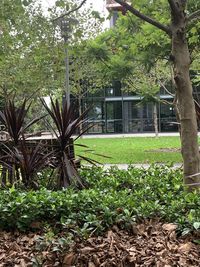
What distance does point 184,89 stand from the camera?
15.1 feet

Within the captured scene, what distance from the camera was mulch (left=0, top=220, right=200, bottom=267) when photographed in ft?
9.78

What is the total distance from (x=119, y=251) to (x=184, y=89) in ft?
7.01

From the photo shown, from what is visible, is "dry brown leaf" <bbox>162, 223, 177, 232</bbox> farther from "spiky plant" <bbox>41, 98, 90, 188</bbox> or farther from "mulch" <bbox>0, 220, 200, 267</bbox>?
"spiky plant" <bbox>41, 98, 90, 188</bbox>

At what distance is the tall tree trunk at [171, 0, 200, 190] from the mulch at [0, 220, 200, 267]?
1.30 m

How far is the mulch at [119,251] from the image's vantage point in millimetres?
2982

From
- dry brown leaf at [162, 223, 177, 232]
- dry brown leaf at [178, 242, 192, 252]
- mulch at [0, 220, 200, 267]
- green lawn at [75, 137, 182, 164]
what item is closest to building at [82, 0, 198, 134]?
green lawn at [75, 137, 182, 164]

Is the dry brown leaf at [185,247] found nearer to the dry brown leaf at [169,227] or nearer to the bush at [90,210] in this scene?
the bush at [90,210]

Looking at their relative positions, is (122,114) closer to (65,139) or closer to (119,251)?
(65,139)

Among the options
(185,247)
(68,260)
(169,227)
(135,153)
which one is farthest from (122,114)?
(68,260)

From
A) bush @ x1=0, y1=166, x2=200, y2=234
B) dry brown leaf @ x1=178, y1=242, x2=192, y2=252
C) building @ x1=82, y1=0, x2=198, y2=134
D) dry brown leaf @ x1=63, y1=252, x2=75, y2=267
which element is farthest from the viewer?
building @ x1=82, y1=0, x2=198, y2=134

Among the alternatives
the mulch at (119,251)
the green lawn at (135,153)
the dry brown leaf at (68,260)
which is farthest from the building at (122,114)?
the dry brown leaf at (68,260)

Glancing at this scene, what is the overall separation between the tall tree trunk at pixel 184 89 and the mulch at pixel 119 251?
1.30m

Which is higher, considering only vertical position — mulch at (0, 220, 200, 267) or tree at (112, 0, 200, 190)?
tree at (112, 0, 200, 190)

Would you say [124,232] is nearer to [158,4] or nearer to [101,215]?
[101,215]
